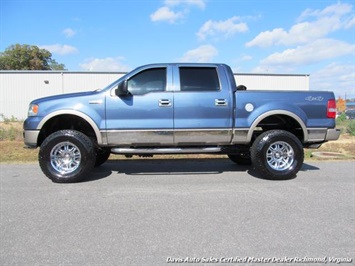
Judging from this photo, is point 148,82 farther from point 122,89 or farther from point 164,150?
point 164,150

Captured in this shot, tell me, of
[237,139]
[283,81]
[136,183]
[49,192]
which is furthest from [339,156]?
[283,81]

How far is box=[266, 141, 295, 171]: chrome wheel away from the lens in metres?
6.47

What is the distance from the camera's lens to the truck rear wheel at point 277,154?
6359mm

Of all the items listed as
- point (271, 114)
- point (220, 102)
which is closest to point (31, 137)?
point (220, 102)

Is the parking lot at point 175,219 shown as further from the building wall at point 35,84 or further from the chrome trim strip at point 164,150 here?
the building wall at point 35,84

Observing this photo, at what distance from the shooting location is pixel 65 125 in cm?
676

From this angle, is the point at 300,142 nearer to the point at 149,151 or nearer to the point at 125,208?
the point at 149,151

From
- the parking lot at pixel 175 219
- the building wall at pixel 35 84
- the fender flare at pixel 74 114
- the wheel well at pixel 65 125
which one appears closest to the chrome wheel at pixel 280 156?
the parking lot at pixel 175 219

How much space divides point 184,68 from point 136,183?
2.43m

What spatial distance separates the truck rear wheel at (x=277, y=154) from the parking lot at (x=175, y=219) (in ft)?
0.82

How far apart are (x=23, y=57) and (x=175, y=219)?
185ft

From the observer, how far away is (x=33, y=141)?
6.22 meters

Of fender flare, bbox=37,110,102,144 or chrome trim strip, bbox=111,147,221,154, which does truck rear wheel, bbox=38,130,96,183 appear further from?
chrome trim strip, bbox=111,147,221,154

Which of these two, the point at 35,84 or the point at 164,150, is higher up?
the point at 35,84
